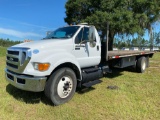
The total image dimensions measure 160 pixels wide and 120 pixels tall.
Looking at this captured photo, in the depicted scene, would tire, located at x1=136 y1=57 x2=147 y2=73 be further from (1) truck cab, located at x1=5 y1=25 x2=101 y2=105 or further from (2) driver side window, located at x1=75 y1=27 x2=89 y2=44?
(2) driver side window, located at x1=75 y1=27 x2=89 y2=44

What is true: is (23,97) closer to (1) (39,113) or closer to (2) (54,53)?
(1) (39,113)

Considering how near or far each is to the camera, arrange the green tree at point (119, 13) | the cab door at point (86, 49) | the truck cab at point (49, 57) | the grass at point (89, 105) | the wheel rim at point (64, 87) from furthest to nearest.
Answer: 1. the green tree at point (119, 13)
2. the cab door at point (86, 49)
3. the wheel rim at point (64, 87)
4. the truck cab at point (49, 57)
5. the grass at point (89, 105)

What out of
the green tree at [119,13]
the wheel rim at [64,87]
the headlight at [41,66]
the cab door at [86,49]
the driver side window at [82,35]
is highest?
the green tree at [119,13]

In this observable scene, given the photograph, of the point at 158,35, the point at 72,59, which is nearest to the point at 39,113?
the point at 72,59

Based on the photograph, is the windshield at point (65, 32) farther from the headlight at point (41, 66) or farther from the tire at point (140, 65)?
the tire at point (140, 65)

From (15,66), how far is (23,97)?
3.49 ft

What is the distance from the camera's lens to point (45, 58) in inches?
165

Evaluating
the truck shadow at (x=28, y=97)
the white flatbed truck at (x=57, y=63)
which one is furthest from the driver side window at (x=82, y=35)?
the truck shadow at (x=28, y=97)

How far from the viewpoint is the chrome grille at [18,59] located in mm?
4141

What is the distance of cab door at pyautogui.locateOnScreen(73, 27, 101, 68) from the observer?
5176mm

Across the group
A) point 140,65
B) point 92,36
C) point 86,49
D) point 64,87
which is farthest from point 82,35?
point 140,65

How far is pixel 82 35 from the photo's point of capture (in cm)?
539

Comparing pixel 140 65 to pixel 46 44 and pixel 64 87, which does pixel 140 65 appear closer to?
pixel 64 87

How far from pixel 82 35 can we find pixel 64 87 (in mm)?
1760
